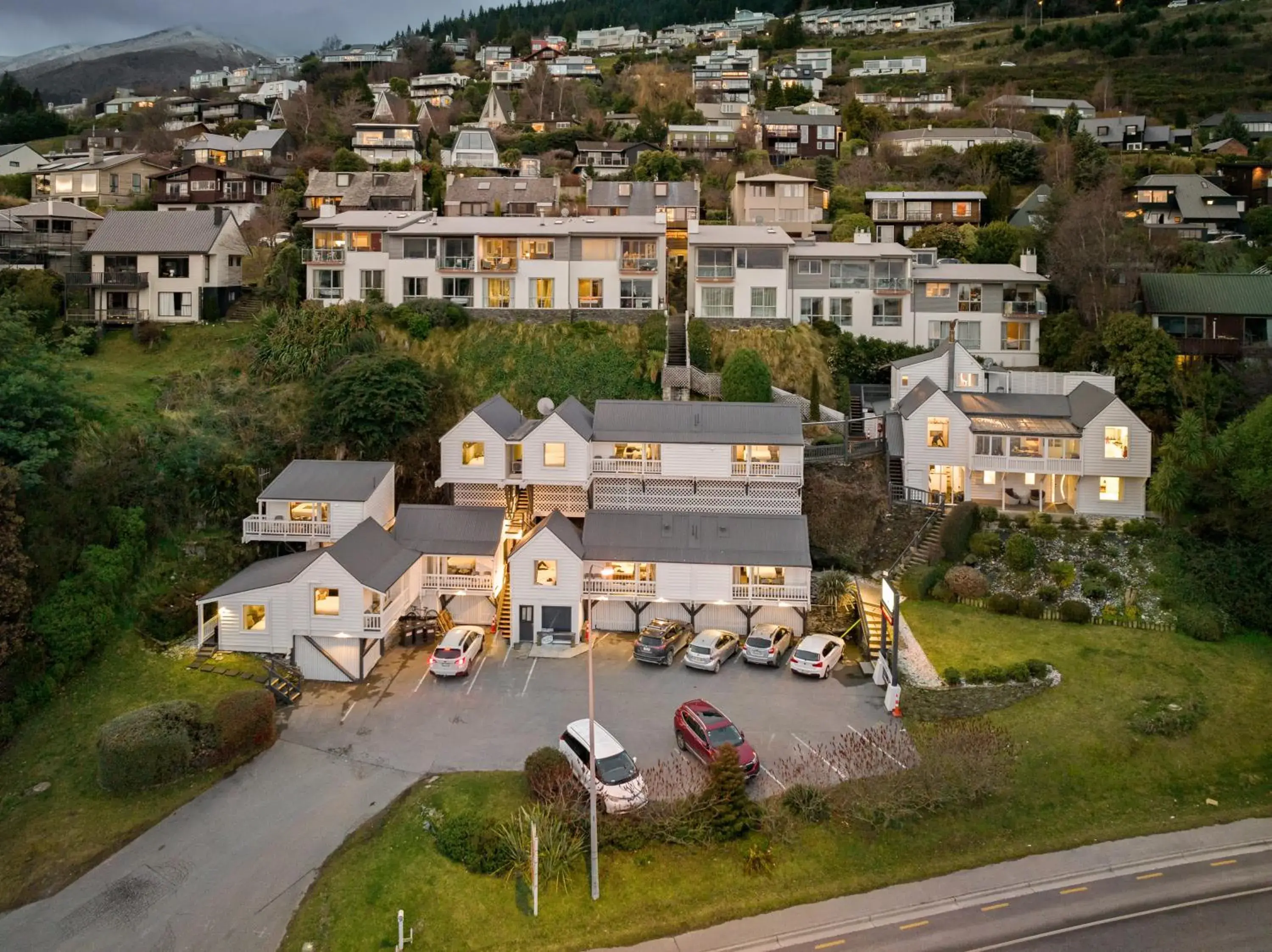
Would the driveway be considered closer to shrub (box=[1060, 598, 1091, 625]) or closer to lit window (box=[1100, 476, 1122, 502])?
shrub (box=[1060, 598, 1091, 625])

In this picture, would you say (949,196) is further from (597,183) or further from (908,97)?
(908,97)

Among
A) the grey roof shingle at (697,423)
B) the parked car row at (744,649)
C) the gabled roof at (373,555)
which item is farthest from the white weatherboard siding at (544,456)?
the parked car row at (744,649)

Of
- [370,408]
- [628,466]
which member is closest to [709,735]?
[628,466]

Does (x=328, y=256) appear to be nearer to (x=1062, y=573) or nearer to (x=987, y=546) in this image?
(x=987, y=546)

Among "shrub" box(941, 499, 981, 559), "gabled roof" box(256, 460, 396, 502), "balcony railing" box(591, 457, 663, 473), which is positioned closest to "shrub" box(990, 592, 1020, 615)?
"shrub" box(941, 499, 981, 559)

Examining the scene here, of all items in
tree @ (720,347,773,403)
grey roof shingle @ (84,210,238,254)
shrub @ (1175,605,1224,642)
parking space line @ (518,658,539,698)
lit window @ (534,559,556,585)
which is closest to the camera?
parking space line @ (518,658,539,698)

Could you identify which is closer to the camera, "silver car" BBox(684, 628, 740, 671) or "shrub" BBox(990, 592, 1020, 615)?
"silver car" BBox(684, 628, 740, 671)

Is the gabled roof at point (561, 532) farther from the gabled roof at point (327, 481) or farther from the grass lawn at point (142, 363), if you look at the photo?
the grass lawn at point (142, 363)
